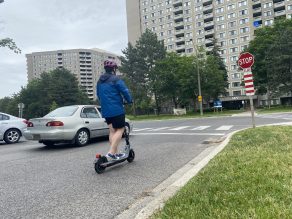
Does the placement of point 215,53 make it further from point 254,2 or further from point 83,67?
point 83,67

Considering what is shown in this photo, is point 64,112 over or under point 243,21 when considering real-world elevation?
under

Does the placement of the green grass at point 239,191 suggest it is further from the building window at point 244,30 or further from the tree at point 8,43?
the building window at point 244,30

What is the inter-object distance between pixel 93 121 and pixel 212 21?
282ft

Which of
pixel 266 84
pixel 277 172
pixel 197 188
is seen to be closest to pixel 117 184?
pixel 197 188

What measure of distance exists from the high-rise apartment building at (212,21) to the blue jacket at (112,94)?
2843 inches

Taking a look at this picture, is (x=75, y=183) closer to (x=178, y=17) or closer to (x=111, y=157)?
(x=111, y=157)

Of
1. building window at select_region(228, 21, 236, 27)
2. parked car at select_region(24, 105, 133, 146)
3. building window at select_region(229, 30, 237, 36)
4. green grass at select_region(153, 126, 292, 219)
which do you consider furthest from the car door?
building window at select_region(228, 21, 236, 27)

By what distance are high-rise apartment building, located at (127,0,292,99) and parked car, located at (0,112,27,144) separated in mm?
66727

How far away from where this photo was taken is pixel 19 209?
158 inches

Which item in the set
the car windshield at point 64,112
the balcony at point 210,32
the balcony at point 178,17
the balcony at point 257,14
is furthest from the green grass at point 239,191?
the balcony at point 178,17

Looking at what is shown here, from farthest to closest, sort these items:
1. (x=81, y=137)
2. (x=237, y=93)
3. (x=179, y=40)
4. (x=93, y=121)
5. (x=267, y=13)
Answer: (x=179, y=40) < (x=237, y=93) < (x=267, y=13) < (x=93, y=121) < (x=81, y=137)

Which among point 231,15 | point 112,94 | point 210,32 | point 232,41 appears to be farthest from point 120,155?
point 210,32

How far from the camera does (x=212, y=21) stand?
90500mm

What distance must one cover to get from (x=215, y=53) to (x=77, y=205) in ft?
224
